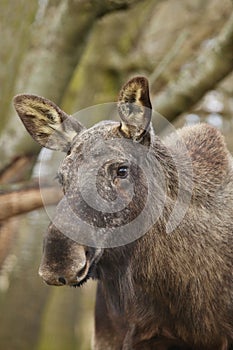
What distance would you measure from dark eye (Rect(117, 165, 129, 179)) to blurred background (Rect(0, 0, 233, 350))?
2.97 m

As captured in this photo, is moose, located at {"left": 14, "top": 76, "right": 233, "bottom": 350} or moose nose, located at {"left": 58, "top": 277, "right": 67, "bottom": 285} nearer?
moose nose, located at {"left": 58, "top": 277, "right": 67, "bottom": 285}

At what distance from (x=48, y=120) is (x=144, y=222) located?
3.77 feet

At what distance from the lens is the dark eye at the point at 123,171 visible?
585 centimetres

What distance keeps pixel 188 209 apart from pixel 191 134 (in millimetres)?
997

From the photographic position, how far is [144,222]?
600cm

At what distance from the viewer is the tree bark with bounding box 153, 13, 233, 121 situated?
880 cm

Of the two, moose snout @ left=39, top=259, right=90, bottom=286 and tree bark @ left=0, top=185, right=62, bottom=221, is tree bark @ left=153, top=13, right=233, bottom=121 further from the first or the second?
moose snout @ left=39, top=259, right=90, bottom=286

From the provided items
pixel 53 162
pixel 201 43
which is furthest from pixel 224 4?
pixel 53 162

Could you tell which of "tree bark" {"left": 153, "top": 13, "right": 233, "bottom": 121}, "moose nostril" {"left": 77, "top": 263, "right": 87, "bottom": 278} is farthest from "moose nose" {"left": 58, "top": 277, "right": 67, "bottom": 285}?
"tree bark" {"left": 153, "top": 13, "right": 233, "bottom": 121}

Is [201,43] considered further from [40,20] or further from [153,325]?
[153,325]

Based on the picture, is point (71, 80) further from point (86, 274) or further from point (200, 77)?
point (86, 274)

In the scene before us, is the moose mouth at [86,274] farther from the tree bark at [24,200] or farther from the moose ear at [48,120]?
the tree bark at [24,200]

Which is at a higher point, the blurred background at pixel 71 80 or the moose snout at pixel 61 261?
the moose snout at pixel 61 261

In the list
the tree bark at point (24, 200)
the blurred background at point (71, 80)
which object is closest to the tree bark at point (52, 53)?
the blurred background at point (71, 80)
